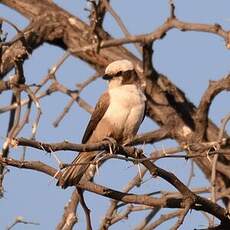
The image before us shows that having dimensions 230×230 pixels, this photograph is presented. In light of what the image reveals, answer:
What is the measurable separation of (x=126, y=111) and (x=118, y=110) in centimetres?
6

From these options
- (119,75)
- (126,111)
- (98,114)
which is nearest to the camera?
(126,111)

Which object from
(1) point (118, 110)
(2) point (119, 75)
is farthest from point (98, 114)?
(2) point (119, 75)

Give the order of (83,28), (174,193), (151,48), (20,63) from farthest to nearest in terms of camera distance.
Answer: (83,28) < (151,48) < (20,63) < (174,193)

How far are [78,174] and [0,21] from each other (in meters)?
1.65

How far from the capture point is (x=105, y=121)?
6.75m

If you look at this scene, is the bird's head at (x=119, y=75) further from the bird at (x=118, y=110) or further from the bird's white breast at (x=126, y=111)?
the bird's white breast at (x=126, y=111)

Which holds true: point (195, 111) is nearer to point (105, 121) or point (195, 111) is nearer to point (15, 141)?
point (105, 121)

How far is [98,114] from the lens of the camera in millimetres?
6820

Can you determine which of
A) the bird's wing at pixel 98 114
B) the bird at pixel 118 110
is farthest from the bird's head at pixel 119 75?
the bird's wing at pixel 98 114

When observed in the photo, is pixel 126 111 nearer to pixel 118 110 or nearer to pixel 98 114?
pixel 118 110

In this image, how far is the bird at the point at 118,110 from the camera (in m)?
6.64

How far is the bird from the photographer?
664 centimetres

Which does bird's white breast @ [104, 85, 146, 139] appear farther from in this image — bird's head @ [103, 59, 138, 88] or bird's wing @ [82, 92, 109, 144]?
bird's head @ [103, 59, 138, 88]

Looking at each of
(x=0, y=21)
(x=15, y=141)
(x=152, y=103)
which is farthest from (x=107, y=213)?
(x=15, y=141)
